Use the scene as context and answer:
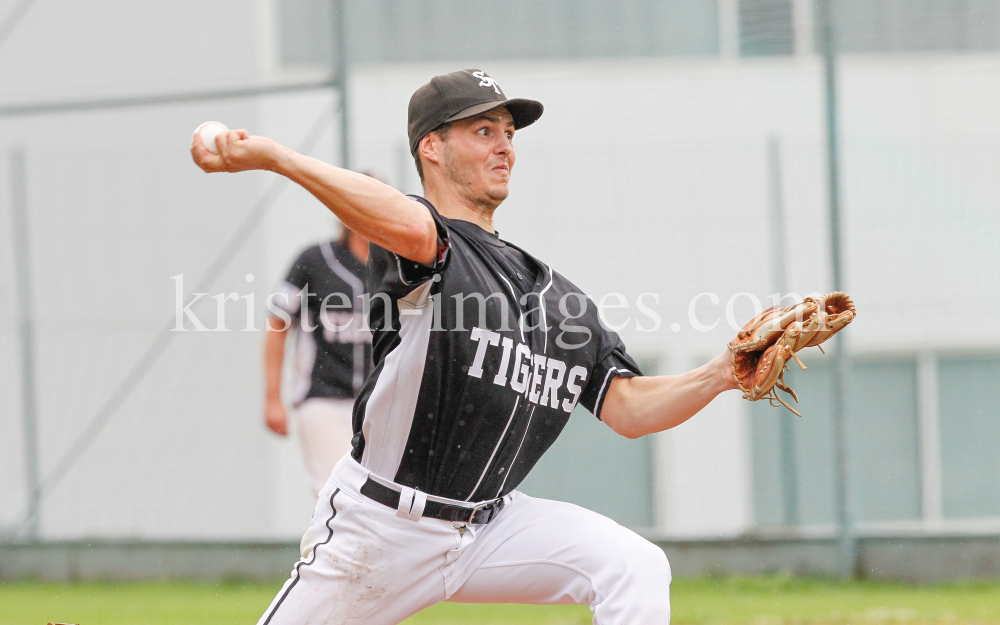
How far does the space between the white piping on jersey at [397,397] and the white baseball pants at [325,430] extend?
6.88 ft

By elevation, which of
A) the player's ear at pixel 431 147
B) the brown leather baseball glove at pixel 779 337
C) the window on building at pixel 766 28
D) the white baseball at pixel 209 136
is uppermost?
A: the window on building at pixel 766 28

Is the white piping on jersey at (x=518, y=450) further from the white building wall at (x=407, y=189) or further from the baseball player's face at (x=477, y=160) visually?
the white building wall at (x=407, y=189)

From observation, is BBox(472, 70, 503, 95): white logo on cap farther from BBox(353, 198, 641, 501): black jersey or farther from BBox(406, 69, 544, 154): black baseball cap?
BBox(353, 198, 641, 501): black jersey

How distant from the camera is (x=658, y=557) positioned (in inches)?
100

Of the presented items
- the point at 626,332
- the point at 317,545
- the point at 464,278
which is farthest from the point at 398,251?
the point at 626,332

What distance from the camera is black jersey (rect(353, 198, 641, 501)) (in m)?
2.59

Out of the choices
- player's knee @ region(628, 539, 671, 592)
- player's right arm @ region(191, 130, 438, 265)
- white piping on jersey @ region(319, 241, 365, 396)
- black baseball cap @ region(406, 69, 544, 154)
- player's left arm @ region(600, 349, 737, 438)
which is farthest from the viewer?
white piping on jersey @ region(319, 241, 365, 396)

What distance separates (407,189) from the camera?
20.6ft

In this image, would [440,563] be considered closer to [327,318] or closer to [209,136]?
[209,136]

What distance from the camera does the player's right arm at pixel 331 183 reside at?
209cm

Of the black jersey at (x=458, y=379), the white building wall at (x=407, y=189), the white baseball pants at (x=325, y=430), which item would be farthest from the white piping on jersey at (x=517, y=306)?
the white building wall at (x=407, y=189)

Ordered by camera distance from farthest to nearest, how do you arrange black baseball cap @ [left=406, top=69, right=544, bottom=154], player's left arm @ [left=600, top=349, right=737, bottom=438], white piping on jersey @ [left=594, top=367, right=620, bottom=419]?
white piping on jersey @ [left=594, top=367, right=620, bottom=419]
black baseball cap @ [left=406, top=69, right=544, bottom=154]
player's left arm @ [left=600, top=349, right=737, bottom=438]

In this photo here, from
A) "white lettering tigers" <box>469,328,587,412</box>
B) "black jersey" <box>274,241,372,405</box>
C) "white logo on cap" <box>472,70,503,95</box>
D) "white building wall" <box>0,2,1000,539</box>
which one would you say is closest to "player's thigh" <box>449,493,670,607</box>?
"white lettering tigers" <box>469,328,587,412</box>

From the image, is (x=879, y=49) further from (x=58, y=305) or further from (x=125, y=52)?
(x=58, y=305)
